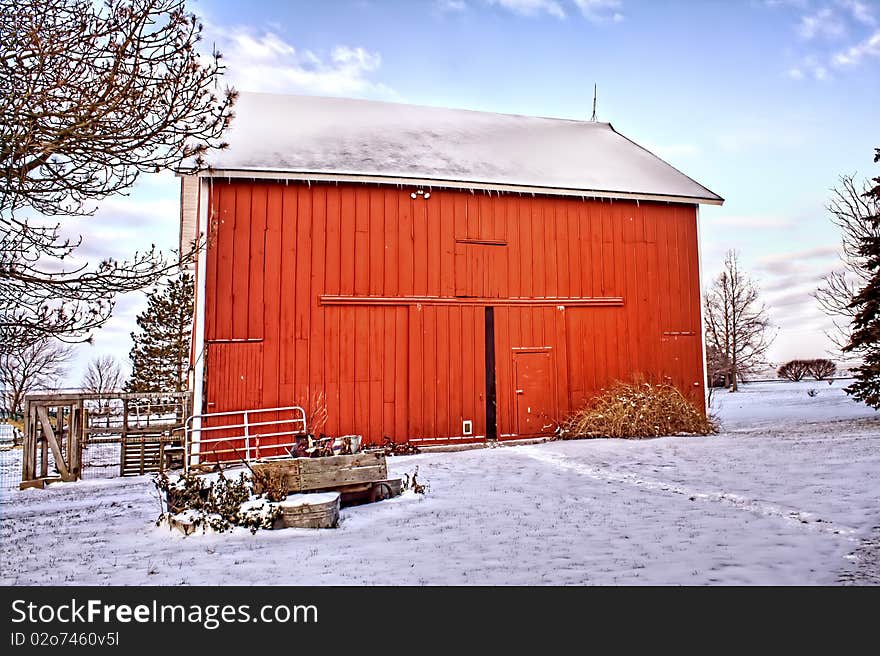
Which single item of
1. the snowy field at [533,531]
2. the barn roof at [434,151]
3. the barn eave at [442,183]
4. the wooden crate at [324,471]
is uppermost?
the barn roof at [434,151]

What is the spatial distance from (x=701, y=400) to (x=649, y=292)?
106 inches

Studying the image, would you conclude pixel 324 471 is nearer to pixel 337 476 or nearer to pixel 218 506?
pixel 337 476

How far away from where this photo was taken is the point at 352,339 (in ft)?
38.5

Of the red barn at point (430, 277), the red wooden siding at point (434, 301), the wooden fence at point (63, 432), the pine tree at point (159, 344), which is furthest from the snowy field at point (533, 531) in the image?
the pine tree at point (159, 344)

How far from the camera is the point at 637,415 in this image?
41.4 ft

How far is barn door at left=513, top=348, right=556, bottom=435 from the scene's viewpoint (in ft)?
41.7

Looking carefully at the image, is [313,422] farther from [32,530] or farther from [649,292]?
[649,292]

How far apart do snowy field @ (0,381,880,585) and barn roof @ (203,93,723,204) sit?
19.0 feet

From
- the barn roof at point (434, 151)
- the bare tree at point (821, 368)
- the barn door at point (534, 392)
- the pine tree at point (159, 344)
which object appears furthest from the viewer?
the bare tree at point (821, 368)

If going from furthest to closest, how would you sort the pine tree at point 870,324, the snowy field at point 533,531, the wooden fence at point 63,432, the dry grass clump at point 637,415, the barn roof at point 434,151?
the pine tree at point 870,324, the dry grass clump at point 637,415, the barn roof at point 434,151, the wooden fence at point 63,432, the snowy field at point 533,531

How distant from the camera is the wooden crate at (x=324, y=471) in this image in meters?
6.51

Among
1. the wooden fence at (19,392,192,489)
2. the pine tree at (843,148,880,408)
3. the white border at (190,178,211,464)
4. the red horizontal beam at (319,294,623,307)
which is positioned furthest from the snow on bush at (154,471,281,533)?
the pine tree at (843,148,880,408)

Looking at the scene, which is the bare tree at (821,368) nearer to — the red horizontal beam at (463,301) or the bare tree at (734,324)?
the bare tree at (734,324)
